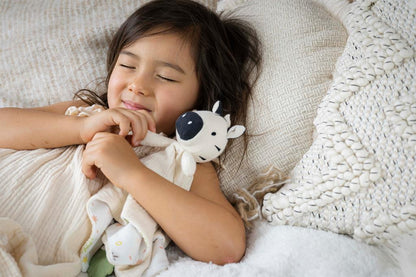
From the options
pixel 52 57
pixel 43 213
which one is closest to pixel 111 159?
pixel 43 213

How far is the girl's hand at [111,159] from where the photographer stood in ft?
2.76

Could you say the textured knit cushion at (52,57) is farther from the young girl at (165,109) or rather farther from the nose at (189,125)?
the nose at (189,125)

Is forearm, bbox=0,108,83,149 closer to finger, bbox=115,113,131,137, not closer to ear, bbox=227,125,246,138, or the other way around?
finger, bbox=115,113,131,137

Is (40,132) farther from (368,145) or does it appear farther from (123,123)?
(368,145)

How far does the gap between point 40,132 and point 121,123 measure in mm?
242

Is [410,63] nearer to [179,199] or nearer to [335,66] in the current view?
[335,66]

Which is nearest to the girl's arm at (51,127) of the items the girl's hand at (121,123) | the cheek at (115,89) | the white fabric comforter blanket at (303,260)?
the girl's hand at (121,123)

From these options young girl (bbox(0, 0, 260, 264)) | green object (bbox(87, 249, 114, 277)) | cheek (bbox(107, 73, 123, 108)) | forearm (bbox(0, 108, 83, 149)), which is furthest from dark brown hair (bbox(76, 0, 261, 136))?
green object (bbox(87, 249, 114, 277))

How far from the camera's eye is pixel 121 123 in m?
0.89

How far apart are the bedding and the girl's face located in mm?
189

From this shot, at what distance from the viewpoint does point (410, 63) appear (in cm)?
77

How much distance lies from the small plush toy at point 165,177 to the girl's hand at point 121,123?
0.10ft

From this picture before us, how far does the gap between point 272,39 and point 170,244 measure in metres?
0.59

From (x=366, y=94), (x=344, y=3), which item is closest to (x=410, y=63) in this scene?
(x=366, y=94)
